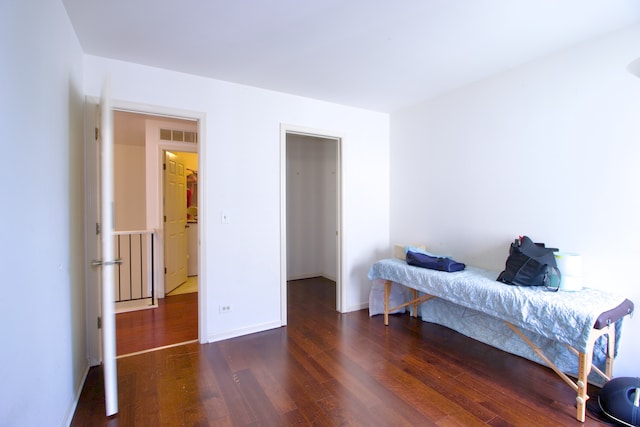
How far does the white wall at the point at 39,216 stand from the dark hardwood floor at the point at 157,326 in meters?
0.76

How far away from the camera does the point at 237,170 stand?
9.97 ft

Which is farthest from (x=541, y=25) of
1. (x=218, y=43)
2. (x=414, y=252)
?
(x=218, y=43)

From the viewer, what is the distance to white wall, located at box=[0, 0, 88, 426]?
1.10 metres

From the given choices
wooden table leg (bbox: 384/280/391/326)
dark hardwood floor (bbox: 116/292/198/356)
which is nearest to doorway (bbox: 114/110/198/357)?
dark hardwood floor (bbox: 116/292/198/356)

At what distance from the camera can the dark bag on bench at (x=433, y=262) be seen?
2.83m

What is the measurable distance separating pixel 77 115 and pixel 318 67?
1.86 metres

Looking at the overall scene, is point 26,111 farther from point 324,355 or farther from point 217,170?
point 324,355

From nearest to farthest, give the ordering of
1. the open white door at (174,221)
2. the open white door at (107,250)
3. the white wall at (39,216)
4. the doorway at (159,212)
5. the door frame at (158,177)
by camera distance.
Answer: the white wall at (39,216) < the open white door at (107,250) < the doorway at (159,212) < the door frame at (158,177) < the open white door at (174,221)

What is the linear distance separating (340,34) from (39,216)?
2.05 m

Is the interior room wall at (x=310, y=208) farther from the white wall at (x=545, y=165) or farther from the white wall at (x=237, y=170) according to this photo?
the white wall at (x=545, y=165)

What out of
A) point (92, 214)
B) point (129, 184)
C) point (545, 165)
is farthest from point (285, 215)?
point (129, 184)

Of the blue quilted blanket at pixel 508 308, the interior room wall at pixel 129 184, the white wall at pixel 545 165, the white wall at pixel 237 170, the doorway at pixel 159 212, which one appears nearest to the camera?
the blue quilted blanket at pixel 508 308

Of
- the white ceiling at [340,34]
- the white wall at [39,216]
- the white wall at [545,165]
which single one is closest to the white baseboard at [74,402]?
the white wall at [39,216]

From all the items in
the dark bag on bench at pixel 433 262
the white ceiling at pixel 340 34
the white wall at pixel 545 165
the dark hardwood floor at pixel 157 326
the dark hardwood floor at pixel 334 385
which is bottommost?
the dark hardwood floor at pixel 334 385
